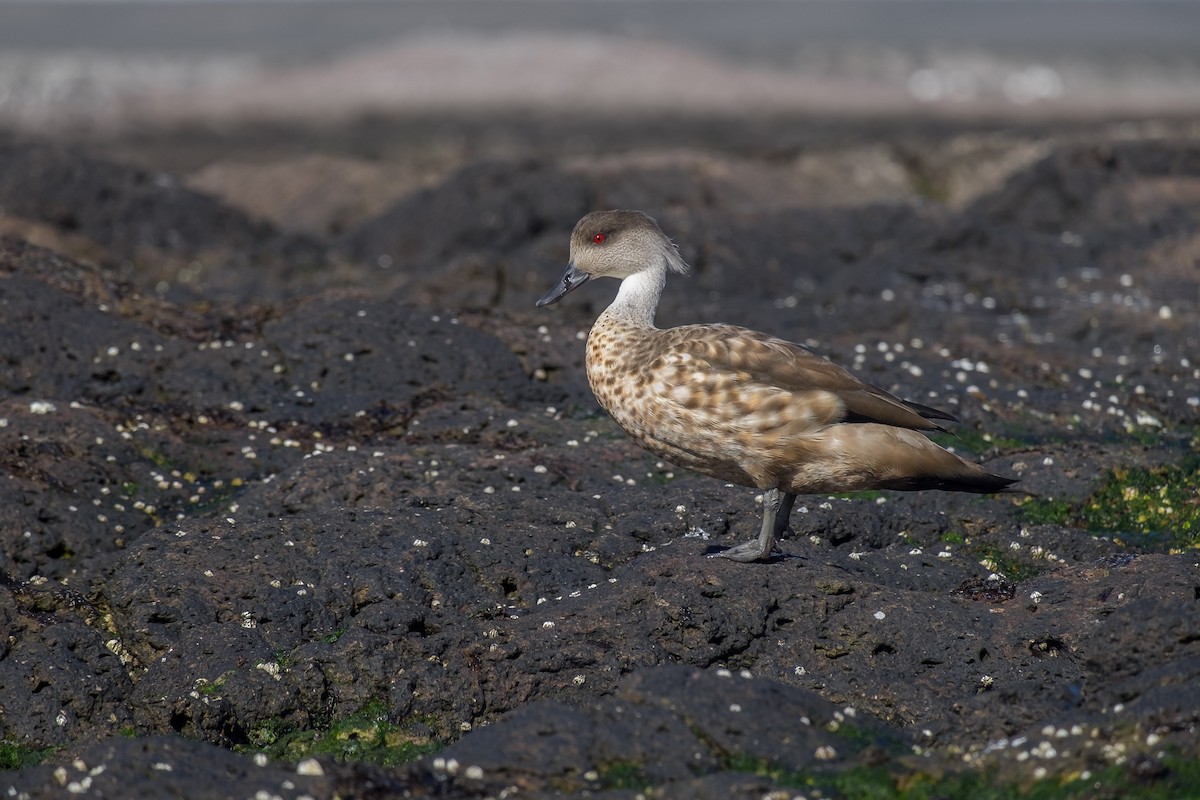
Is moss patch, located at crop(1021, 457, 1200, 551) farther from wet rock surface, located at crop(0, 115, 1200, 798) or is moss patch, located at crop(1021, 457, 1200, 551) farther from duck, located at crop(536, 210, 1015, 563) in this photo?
duck, located at crop(536, 210, 1015, 563)

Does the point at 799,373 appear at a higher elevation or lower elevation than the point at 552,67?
higher

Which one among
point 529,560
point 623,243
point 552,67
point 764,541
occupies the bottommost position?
point 552,67

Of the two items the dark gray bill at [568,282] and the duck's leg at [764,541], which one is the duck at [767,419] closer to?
the duck's leg at [764,541]

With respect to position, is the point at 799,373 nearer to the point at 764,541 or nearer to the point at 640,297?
the point at 764,541

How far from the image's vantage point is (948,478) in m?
8.84

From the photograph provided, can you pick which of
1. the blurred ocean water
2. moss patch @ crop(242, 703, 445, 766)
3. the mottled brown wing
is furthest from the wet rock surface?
the blurred ocean water

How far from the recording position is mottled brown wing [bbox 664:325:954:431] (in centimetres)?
884

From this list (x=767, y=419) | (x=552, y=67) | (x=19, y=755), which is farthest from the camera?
(x=552, y=67)

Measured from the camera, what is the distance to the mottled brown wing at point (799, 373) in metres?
8.84

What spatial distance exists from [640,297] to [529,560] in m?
1.84

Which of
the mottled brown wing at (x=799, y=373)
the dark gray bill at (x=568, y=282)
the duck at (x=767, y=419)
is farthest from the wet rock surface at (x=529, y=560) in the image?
the dark gray bill at (x=568, y=282)

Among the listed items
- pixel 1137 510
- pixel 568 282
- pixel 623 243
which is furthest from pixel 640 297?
pixel 1137 510

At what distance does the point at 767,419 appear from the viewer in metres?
8.74

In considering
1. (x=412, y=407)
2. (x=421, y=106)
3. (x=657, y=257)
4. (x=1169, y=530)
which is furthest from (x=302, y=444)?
(x=421, y=106)
